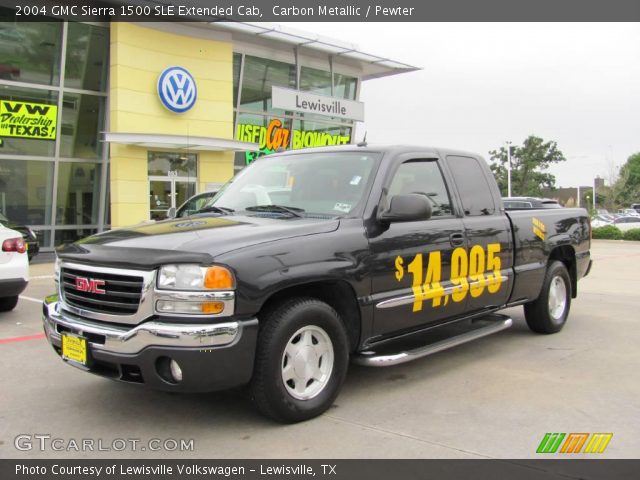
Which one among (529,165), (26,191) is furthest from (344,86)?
(529,165)

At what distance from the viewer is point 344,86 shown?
26.2m

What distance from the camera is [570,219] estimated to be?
6.95 meters

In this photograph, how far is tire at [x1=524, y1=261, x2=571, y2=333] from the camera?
6508 mm

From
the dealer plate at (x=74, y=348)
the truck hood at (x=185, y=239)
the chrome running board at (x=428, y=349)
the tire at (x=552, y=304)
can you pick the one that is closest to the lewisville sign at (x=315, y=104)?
A: the tire at (x=552, y=304)

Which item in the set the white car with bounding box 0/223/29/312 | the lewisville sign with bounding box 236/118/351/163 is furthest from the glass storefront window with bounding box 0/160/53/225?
the white car with bounding box 0/223/29/312

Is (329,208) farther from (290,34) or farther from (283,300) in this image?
(290,34)

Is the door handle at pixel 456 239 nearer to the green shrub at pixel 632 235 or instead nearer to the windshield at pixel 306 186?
the windshield at pixel 306 186

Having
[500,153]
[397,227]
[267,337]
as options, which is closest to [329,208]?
[397,227]

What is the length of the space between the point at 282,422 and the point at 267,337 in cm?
61

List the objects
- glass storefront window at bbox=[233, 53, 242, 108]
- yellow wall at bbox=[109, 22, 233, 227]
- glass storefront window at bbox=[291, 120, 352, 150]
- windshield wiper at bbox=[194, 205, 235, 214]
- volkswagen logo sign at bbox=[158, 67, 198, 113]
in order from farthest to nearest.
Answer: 1. glass storefront window at bbox=[291, 120, 352, 150]
2. glass storefront window at bbox=[233, 53, 242, 108]
3. volkswagen logo sign at bbox=[158, 67, 198, 113]
4. yellow wall at bbox=[109, 22, 233, 227]
5. windshield wiper at bbox=[194, 205, 235, 214]

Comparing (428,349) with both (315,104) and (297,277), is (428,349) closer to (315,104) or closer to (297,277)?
(297,277)

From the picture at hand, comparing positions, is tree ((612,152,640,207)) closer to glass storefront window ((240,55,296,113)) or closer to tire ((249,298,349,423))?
glass storefront window ((240,55,296,113))

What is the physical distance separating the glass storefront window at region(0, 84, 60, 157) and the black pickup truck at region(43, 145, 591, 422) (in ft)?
46.4

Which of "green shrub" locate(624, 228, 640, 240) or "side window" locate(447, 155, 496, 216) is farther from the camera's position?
"green shrub" locate(624, 228, 640, 240)
